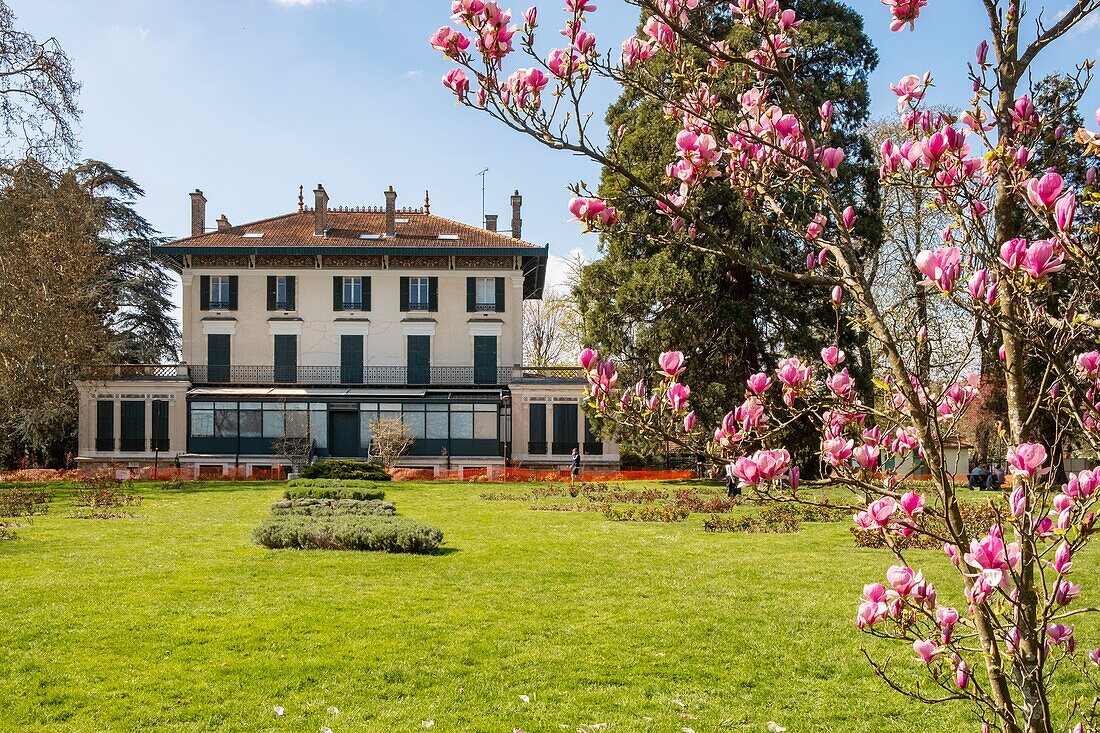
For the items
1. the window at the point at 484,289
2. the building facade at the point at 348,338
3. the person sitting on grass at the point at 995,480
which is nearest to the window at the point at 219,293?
the building facade at the point at 348,338

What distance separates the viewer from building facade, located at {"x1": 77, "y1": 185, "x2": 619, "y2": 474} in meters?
33.6

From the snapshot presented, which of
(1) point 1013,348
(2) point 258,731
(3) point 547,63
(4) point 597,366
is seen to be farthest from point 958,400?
(2) point 258,731

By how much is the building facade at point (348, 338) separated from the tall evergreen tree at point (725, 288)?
7.91 metres

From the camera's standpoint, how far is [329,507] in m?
16.3

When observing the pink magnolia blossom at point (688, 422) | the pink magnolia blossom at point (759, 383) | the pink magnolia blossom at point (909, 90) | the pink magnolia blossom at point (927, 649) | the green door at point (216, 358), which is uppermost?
the green door at point (216, 358)

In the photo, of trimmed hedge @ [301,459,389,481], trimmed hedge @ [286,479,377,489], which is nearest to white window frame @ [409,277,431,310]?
trimmed hedge @ [301,459,389,481]

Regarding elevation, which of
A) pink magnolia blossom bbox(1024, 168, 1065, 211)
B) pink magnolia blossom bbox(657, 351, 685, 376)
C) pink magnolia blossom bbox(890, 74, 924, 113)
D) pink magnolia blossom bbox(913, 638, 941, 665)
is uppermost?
pink magnolia blossom bbox(890, 74, 924, 113)

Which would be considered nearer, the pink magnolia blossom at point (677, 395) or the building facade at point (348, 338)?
the pink magnolia blossom at point (677, 395)

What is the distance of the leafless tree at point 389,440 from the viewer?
29938mm

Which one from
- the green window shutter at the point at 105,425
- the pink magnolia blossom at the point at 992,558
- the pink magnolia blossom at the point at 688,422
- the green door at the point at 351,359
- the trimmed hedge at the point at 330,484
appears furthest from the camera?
the green door at the point at 351,359

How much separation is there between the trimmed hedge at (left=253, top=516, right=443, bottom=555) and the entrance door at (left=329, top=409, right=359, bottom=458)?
20840mm

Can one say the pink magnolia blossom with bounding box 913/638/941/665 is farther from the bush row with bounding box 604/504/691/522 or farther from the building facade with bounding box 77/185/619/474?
the building facade with bounding box 77/185/619/474

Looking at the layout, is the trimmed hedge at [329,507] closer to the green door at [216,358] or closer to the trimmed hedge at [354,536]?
the trimmed hedge at [354,536]

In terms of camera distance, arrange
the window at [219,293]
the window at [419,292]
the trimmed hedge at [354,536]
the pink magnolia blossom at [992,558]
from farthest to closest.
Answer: the window at [419,292] < the window at [219,293] < the trimmed hedge at [354,536] < the pink magnolia blossom at [992,558]
